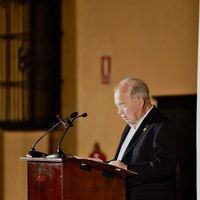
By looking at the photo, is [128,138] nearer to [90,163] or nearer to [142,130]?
[142,130]

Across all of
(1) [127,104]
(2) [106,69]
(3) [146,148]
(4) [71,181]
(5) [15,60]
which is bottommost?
(4) [71,181]

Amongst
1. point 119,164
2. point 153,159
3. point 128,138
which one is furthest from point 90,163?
point 128,138

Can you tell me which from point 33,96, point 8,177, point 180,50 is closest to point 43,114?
point 33,96

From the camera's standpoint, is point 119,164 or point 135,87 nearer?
point 119,164

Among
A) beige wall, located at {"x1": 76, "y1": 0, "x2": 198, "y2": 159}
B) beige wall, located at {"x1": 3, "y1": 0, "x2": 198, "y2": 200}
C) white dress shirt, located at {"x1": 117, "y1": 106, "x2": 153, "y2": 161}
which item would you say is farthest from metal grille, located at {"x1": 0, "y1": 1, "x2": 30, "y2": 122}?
white dress shirt, located at {"x1": 117, "y1": 106, "x2": 153, "y2": 161}

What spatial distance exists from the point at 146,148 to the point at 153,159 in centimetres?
12

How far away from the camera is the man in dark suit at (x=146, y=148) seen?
154 inches

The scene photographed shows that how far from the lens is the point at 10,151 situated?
8.91 m

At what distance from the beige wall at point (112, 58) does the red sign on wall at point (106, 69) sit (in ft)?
0.18

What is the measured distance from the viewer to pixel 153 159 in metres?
3.97

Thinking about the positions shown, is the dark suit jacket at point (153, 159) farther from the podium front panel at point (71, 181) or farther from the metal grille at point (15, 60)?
the metal grille at point (15, 60)

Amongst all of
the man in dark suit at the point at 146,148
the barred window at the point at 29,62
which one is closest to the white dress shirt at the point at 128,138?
the man in dark suit at the point at 146,148

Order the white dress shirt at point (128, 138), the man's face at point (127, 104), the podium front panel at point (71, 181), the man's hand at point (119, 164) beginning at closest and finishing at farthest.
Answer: the podium front panel at point (71, 181) < the man's hand at point (119, 164) < the man's face at point (127, 104) < the white dress shirt at point (128, 138)

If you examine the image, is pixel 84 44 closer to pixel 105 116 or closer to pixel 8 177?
pixel 105 116
